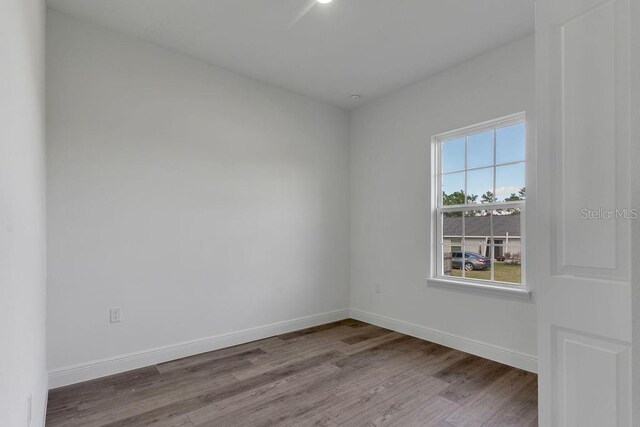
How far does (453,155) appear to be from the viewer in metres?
3.34

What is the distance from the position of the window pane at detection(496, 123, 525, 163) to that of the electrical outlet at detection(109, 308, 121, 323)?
3386 millimetres

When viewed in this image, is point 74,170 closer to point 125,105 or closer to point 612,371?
point 125,105

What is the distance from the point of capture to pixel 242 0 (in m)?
2.29

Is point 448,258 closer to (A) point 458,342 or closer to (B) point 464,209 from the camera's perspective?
(B) point 464,209

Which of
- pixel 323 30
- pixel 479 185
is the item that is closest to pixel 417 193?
pixel 479 185

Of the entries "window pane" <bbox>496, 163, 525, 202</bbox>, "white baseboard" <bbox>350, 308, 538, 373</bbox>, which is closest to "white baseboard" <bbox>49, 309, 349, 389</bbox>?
"white baseboard" <bbox>350, 308, 538, 373</bbox>

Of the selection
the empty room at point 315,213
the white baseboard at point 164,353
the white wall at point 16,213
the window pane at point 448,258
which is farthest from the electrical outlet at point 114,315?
the window pane at point 448,258

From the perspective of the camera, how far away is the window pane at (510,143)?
9.25ft

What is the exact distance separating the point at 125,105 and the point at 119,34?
0.56 metres

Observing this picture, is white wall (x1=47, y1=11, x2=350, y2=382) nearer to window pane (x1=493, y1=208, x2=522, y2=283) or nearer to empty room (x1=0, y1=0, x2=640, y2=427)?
empty room (x1=0, y1=0, x2=640, y2=427)

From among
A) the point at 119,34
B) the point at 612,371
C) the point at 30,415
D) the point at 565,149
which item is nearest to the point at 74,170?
the point at 119,34

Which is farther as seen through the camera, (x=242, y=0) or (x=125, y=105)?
(x=125, y=105)

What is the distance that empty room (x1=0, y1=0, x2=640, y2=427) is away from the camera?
1.28 m

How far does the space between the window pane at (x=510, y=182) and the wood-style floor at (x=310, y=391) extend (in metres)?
1.40
